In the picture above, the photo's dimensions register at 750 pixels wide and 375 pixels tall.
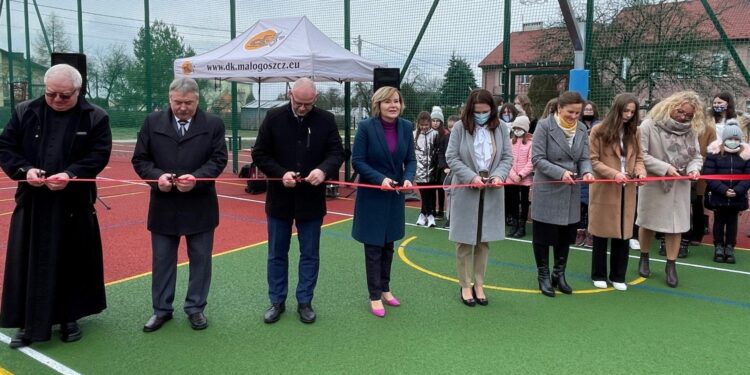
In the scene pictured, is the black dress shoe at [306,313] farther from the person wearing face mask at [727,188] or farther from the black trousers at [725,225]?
the black trousers at [725,225]

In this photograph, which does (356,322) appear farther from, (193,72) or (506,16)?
(193,72)

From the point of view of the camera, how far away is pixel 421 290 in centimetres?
512

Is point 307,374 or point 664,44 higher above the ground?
point 664,44

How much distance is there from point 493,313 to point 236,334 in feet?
6.59

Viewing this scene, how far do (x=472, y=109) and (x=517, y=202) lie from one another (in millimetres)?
3413

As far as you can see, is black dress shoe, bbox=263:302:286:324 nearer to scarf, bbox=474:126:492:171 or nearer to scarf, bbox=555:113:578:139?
scarf, bbox=474:126:492:171

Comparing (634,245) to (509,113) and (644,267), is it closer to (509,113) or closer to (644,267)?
(644,267)

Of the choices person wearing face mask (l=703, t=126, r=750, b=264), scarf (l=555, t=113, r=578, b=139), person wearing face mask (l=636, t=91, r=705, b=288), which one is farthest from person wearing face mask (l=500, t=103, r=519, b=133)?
scarf (l=555, t=113, r=578, b=139)

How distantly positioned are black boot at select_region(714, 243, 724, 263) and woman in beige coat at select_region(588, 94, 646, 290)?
6.16 ft

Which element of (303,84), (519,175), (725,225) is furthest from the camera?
(519,175)

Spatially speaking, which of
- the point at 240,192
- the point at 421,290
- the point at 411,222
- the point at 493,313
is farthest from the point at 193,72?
the point at 493,313

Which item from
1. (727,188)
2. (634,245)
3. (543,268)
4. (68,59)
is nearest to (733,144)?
(727,188)

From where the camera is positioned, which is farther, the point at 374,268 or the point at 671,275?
the point at 671,275

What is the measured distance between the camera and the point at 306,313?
4.31 m
